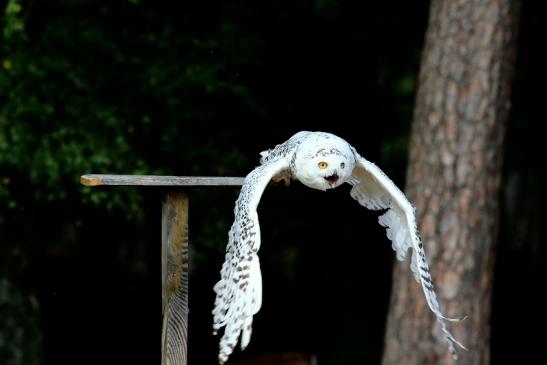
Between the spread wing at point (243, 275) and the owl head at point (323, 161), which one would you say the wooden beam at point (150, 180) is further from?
the owl head at point (323, 161)

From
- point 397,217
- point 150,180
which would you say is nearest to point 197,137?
point 150,180

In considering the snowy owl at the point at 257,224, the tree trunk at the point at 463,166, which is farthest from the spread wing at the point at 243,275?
the tree trunk at the point at 463,166

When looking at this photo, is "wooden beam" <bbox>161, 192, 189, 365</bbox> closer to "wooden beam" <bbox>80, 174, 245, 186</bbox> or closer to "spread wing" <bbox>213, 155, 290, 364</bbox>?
"wooden beam" <bbox>80, 174, 245, 186</bbox>

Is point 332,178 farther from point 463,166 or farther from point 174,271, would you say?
point 463,166

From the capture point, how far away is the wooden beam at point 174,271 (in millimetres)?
2732

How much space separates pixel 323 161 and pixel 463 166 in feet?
7.09

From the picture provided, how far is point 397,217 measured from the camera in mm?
2537

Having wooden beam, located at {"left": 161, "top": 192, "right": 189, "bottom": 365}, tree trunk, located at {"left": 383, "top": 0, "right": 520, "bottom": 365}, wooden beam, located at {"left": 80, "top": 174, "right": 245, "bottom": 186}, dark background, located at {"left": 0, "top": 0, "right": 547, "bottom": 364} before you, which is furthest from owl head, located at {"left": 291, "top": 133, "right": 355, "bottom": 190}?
dark background, located at {"left": 0, "top": 0, "right": 547, "bottom": 364}

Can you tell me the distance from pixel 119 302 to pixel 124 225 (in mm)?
1297

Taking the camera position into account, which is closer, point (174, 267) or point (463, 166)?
point (174, 267)

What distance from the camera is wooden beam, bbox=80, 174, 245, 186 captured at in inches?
94.7

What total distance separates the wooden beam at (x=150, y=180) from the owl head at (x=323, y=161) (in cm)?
Answer: 48

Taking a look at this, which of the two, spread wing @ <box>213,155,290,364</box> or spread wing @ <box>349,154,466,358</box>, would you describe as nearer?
spread wing @ <box>213,155,290,364</box>

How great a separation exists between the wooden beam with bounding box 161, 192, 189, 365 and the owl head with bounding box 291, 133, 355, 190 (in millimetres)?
608
